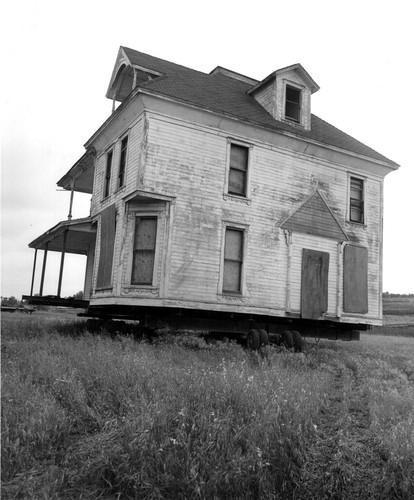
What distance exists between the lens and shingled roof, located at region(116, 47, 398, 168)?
15414mm

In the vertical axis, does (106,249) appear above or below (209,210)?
below

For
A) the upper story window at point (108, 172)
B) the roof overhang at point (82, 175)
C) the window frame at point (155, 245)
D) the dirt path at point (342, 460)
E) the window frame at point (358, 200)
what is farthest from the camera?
the roof overhang at point (82, 175)

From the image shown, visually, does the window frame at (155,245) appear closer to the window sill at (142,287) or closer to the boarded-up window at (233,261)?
the window sill at (142,287)

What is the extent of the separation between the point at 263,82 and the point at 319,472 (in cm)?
1630

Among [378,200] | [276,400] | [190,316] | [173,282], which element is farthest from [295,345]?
[276,400]

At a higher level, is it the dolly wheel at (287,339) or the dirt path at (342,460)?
the dolly wheel at (287,339)

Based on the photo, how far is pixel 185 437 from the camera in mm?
5246

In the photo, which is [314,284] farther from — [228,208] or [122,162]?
[122,162]

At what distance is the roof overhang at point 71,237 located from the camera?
687 inches

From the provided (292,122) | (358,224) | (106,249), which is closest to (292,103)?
(292,122)

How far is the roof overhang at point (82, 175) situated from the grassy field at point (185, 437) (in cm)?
1312

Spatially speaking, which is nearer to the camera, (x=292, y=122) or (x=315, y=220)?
(x=315, y=220)

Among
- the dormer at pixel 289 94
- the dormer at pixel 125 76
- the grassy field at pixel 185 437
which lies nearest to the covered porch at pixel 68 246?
the dormer at pixel 125 76

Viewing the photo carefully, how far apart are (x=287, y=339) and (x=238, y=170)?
19.8ft
